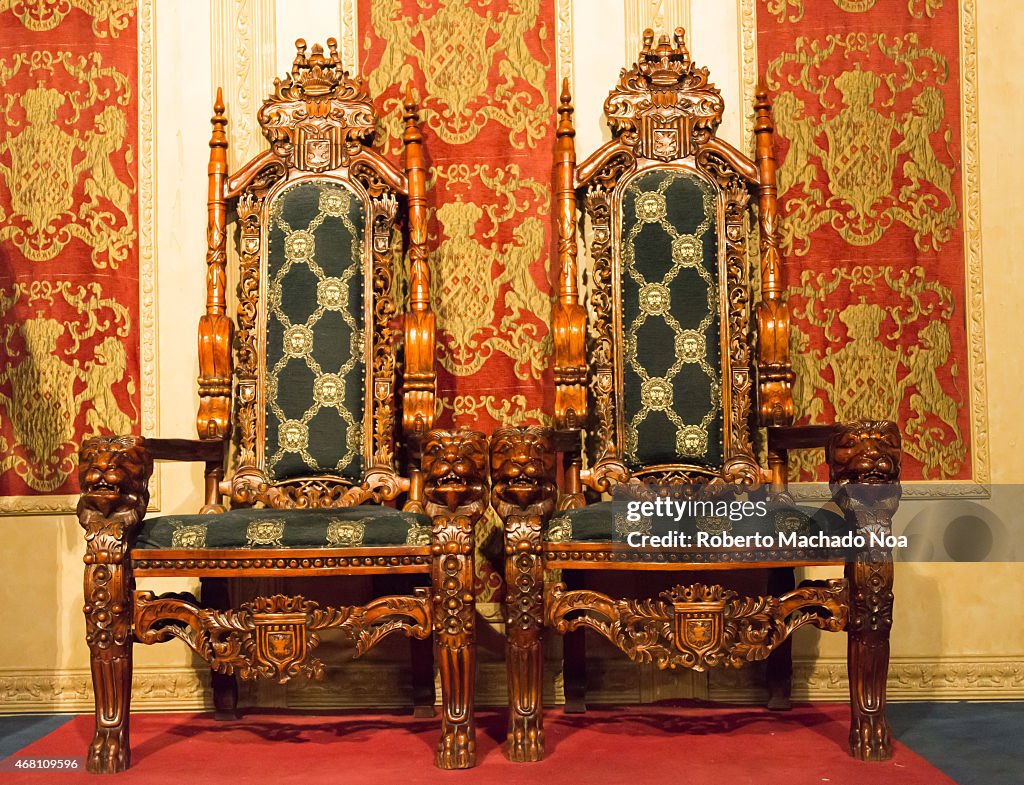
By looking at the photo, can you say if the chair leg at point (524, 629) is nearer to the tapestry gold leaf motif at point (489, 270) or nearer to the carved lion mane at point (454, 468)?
the carved lion mane at point (454, 468)

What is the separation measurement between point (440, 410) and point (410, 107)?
33.3 inches

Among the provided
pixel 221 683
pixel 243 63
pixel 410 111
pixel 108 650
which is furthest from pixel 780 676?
pixel 243 63

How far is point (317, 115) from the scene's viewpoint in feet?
9.97

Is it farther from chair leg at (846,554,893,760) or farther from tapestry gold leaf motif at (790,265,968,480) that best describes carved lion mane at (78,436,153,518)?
tapestry gold leaf motif at (790,265,968,480)

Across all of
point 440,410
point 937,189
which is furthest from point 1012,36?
point 440,410

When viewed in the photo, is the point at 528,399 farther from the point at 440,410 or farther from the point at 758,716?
the point at 758,716

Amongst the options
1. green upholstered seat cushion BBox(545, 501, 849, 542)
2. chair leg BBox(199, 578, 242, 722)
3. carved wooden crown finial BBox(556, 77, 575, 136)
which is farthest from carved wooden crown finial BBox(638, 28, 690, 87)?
chair leg BBox(199, 578, 242, 722)

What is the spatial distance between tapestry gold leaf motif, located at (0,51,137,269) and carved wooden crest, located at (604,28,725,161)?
1.41 meters

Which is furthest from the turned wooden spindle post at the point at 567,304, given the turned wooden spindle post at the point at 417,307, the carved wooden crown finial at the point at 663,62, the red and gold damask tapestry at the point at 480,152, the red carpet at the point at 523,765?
the red carpet at the point at 523,765

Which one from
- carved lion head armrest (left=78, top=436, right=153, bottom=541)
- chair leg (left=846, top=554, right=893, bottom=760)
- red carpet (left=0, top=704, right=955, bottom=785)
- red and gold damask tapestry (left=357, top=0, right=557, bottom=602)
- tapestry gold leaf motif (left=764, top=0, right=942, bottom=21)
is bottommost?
red carpet (left=0, top=704, right=955, bottom=785)

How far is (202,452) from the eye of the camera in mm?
2812

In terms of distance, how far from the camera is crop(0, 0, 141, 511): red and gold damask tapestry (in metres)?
3.12

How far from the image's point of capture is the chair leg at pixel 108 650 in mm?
2328

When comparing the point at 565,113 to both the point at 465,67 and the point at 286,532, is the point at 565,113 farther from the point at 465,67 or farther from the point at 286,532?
the point at 286,532
